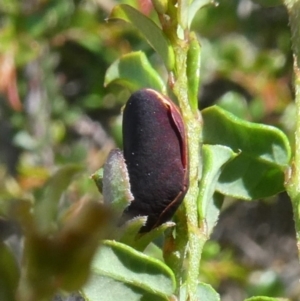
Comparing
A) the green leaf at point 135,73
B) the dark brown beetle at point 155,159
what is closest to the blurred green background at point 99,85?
the green leaf at point 135,73

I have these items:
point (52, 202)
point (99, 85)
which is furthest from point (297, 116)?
point (99, 85)

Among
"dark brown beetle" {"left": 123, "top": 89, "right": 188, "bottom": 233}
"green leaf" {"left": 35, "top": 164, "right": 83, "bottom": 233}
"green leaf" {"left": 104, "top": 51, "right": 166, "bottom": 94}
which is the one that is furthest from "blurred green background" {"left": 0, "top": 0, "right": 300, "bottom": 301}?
"green leaf" {"left": 35, "top": 164, "right": 83, "bottom": 233}

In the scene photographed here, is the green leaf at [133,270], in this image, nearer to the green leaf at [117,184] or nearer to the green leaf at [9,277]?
the green leaf at [117,184]

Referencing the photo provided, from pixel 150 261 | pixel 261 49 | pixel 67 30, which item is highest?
pixel 150 261

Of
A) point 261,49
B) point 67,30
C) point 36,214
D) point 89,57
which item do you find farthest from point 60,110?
point 36,214

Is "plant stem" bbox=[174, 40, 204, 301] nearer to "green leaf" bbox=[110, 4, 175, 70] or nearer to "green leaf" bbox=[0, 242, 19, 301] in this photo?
"green leaf" bbox=[110, 4, 175, 70]

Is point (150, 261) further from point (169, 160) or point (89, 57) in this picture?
point (89, 57)

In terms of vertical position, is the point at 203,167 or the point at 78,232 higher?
the point at 78,232

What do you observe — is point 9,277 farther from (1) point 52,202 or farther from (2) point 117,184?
(2) point 117,184
